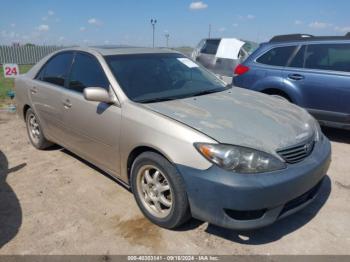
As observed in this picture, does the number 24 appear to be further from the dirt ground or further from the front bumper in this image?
the front bumper

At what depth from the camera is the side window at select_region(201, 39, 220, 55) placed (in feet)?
36.7

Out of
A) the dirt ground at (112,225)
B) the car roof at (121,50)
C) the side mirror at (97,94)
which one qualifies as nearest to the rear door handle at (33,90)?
the car roof at (121,50)

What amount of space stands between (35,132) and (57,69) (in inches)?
50.7

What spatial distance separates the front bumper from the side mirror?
1.12 metres

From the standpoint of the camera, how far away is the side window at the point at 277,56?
5.82m

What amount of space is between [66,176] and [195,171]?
232cm

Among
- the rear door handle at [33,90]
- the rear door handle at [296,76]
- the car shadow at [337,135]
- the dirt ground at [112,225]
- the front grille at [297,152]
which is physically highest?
the rear door handle at [296,76]

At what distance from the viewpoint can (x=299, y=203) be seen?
2932 mm

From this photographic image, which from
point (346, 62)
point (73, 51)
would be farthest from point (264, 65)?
point (73, 51)

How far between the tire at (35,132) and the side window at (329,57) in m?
4.38

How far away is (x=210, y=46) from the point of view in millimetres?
11430

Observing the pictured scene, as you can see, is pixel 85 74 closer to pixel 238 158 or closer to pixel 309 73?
pixel 238 158

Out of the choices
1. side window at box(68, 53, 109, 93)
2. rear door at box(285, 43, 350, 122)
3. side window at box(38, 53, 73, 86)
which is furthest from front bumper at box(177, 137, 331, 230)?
rear door at box(285, 43, 350, 122)

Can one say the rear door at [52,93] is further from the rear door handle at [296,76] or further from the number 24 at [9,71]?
the number 24 at [9,71]
